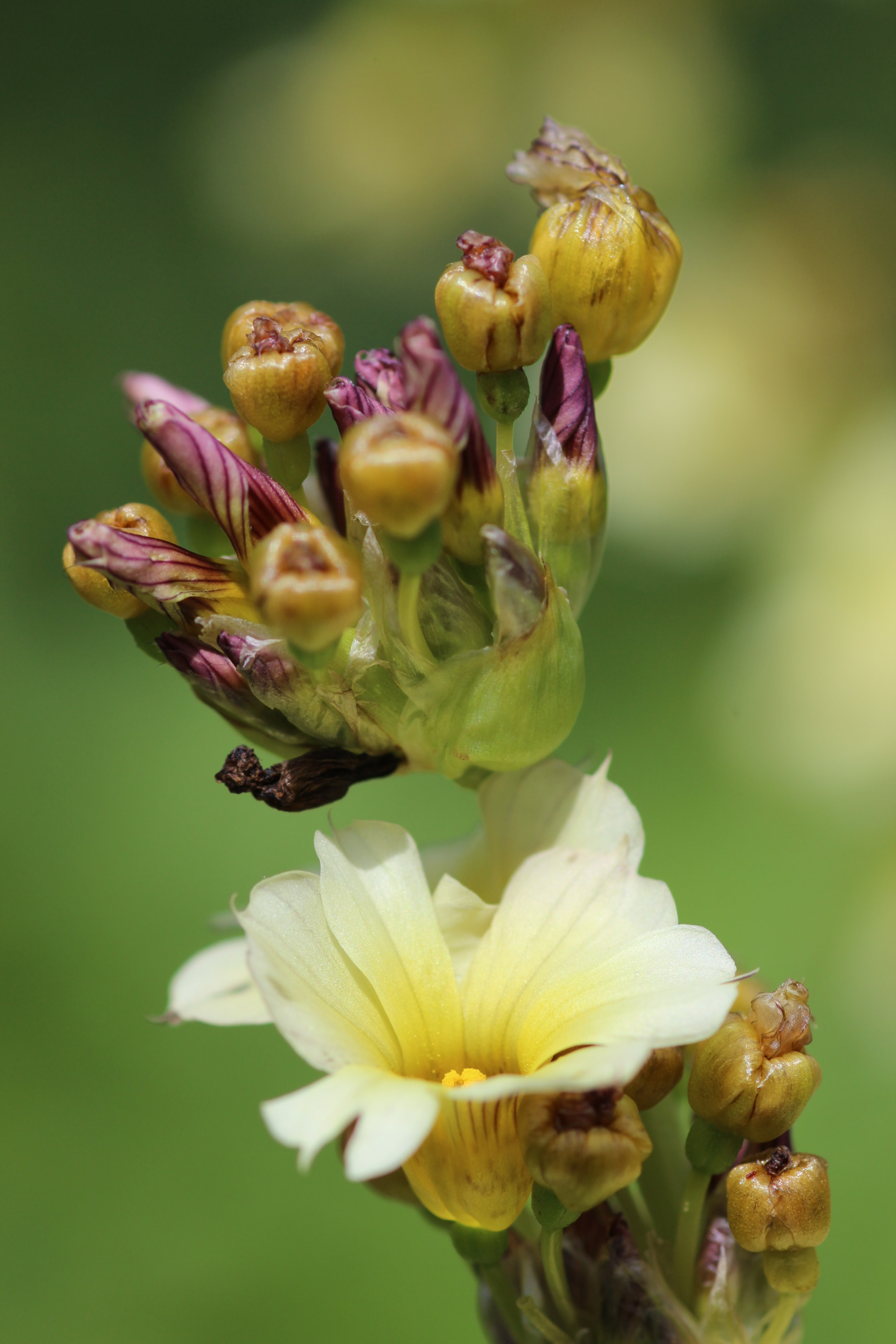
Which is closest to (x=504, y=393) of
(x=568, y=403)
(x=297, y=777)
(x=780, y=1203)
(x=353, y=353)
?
(x=568, y=403)

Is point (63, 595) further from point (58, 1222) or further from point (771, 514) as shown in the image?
point (771, 514)

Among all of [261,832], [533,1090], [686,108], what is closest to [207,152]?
[686,108]

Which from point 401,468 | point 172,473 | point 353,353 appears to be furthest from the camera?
point 353,353

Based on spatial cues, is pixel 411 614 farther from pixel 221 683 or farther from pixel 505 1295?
pixel 505 1295

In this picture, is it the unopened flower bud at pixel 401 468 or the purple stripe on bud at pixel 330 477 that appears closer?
the unopened flower bud at pixel 401 468

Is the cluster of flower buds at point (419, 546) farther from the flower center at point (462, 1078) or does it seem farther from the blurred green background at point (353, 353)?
the blurred green background at point (353, 353)

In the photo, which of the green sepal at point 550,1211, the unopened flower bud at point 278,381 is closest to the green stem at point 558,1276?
the green sepal at point 550,1211

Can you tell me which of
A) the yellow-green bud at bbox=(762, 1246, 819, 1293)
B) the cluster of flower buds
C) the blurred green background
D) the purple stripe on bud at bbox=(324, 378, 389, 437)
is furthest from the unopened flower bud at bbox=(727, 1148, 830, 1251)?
the blurred green background
